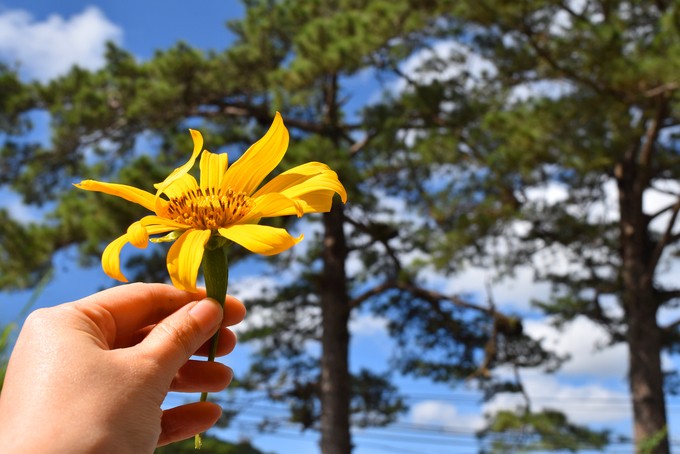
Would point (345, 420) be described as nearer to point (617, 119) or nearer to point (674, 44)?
point (617, 119)

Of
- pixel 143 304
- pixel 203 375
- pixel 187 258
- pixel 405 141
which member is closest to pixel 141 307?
pixel 143 304

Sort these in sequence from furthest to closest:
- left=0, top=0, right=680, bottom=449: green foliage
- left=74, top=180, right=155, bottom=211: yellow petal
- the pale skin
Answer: left=0, top=0, right=680, bottom=449: green foliage, left=74, top=180, right=155, bottom=211: yellow petal, the pale skin

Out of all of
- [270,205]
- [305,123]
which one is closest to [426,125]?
[305,123]

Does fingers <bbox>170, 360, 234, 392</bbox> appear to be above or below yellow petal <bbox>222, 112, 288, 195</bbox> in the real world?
below

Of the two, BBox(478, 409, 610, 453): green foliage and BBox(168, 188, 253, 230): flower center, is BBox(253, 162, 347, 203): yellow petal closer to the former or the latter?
BBox(168, 188, 253, 230): flower center

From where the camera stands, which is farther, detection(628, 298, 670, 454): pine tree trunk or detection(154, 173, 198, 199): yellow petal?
detection(628, 298, 670, 454): pine tree trunk

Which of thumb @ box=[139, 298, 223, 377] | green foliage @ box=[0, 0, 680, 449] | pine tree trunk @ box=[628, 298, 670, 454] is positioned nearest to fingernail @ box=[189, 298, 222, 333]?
thumb @ box=[139, 298, 223, 377]

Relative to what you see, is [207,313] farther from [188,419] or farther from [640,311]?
[640,311]
